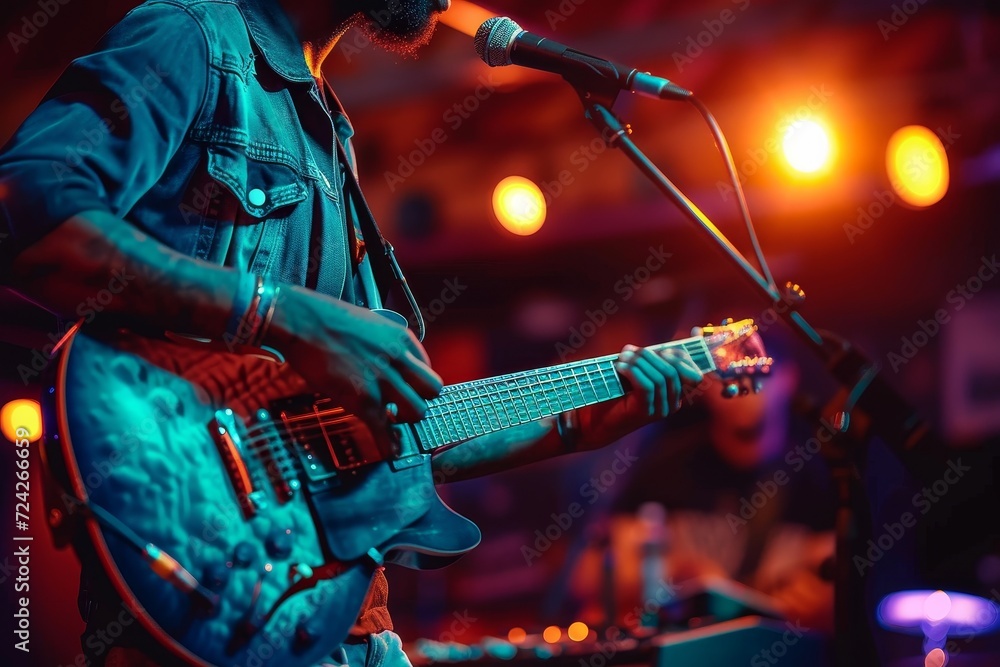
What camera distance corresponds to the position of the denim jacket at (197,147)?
135 cm

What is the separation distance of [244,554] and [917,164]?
186 inches

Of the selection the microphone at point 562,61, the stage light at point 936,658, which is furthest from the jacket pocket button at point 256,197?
the stage light at point 936,658

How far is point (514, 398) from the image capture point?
1.91 meters

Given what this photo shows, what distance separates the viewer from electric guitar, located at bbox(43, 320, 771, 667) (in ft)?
4.06

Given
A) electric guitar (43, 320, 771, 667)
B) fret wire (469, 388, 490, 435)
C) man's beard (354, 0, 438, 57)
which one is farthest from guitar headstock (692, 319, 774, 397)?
man's beard (354, 0, 438, 57)

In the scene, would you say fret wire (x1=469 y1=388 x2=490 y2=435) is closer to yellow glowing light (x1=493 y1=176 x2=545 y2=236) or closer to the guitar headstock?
the guitar headstock

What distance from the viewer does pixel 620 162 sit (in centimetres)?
631

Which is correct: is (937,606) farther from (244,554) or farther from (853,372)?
(244,554)

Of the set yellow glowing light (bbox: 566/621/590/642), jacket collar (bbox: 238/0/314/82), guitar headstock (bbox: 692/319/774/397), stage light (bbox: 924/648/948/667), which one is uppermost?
jacket collar (bbox: 238/0/314/82)

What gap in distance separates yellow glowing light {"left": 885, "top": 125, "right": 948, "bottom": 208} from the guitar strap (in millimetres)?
3778

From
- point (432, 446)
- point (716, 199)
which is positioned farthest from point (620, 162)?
point (432, 446)

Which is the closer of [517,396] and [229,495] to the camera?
[229,495]

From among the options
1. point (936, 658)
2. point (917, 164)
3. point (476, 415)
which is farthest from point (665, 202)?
point (476, 415)

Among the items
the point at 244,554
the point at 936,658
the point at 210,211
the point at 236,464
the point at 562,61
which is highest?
the point at 562,61
